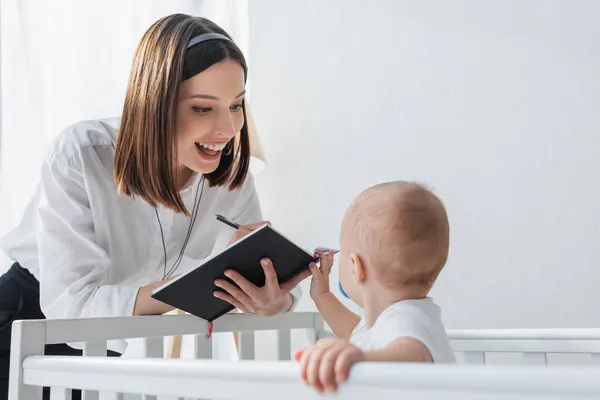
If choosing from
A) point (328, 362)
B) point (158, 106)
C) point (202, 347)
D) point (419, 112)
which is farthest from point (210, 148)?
point (328, 362)

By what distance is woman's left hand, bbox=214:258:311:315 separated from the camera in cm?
105

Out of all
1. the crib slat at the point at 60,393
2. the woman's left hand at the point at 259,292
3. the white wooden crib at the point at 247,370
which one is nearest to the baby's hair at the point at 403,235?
the white wooden crib at the point at 247,370

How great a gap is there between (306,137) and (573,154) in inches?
25.5

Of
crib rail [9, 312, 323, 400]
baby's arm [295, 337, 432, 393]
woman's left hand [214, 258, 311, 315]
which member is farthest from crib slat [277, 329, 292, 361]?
baby's arm [295, 337, 432, 393]

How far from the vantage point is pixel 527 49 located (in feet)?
4.91

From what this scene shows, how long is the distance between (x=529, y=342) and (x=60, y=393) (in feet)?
2.36

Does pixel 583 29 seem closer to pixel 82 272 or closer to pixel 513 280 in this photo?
pixel 513 280

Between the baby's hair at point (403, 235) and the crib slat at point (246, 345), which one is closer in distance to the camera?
the baby's hair at point (403, 235)

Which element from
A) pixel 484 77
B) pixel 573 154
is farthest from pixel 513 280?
pixel 484 77

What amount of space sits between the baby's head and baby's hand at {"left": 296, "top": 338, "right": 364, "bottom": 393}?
22 centimetres

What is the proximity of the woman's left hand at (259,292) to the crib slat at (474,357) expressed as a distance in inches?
12.5

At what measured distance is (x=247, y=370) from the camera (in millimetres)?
634

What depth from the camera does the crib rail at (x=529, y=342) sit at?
1086 millimetres

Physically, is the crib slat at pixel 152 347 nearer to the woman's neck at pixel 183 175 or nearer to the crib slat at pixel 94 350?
the crib slat at pixel 94 350
